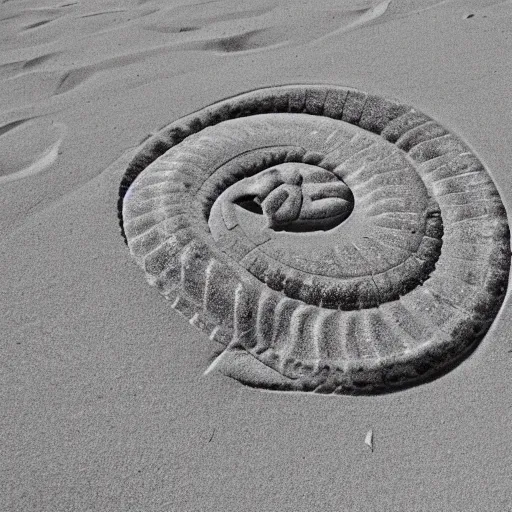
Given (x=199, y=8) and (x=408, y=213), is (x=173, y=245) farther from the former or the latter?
(x=199, y=8)

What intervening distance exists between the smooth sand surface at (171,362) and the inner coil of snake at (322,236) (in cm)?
7

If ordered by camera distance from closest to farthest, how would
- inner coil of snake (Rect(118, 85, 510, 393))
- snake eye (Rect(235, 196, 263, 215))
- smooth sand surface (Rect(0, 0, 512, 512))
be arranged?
1. smooth sand surface (Rect(0, 0, 512, 512))
2. inner coil of snake (Rect(118, 85, 510, 393))
3. snake eye (Rect(235, 196, 263, 215))

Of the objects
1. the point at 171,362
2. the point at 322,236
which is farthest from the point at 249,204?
the point at 171,362

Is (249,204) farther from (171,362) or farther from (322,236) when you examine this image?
(171,362)

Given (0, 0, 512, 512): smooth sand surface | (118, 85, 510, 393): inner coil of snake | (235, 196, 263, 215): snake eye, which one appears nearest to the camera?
(0, 0, 512, 512): smooth sand surface

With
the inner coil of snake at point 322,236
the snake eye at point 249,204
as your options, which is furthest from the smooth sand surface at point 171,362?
the snake eye at point 249,204

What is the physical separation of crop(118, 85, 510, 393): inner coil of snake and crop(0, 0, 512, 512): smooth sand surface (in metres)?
0.07

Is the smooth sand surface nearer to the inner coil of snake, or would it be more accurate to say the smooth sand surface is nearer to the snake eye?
the inner coil of snake

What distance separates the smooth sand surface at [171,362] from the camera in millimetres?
1530

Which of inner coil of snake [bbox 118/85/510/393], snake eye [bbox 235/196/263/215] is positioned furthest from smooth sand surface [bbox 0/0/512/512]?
snake eye [bbox 235/196/263/215]

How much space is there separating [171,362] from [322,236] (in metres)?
0.68

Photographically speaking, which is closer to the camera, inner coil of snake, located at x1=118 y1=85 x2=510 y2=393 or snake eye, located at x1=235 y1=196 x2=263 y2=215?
inner coil of snake, located at x1=118 y1=85 x2=510 y2=393

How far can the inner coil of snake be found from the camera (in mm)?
1786

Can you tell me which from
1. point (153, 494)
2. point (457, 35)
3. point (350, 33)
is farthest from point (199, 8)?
point (153, 494)
